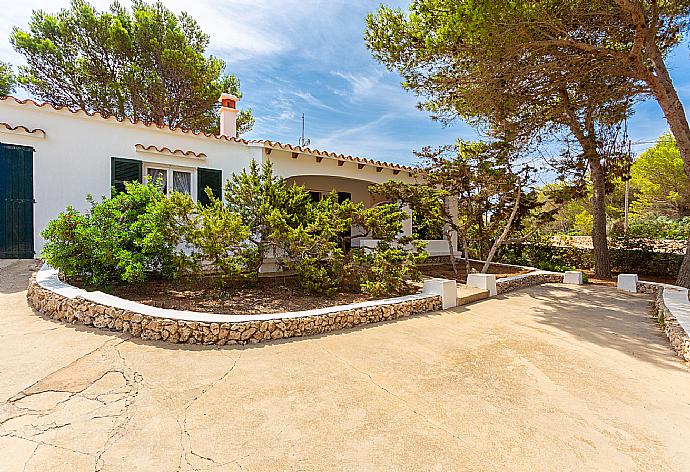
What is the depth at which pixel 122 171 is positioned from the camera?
369 inches

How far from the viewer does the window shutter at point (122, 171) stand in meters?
9.27

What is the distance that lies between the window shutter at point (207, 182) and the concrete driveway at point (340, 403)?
16.4ft

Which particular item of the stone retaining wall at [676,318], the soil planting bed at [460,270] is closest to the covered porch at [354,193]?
the soil planting bed at [460,270]

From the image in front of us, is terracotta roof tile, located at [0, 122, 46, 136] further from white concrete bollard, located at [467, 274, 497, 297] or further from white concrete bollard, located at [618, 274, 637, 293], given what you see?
white concrete bollard, located at [618, 274, 637, 293]

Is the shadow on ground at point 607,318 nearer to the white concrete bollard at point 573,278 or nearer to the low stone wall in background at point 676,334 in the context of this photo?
the low stone wall in background at point 676,334

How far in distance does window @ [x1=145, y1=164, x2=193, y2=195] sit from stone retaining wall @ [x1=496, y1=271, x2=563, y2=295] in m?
10.3

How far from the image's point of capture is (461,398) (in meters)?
4.22

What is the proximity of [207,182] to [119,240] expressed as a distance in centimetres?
382

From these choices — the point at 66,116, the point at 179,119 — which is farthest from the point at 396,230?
the point at 179,119

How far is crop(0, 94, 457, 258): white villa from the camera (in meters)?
8.38

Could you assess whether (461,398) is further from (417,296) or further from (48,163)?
(48,163)

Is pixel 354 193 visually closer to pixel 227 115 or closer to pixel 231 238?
pixel 227 115

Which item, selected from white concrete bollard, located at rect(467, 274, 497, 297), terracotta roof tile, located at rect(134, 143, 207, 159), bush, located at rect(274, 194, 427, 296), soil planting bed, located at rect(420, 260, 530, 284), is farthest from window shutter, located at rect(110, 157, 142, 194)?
white concrete bollard, located at rect(467, 274, 497, 297)

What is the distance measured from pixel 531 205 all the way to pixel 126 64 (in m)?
20.3
